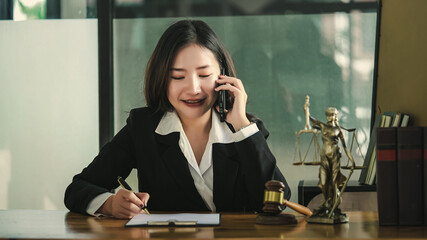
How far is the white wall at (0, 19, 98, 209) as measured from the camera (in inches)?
169

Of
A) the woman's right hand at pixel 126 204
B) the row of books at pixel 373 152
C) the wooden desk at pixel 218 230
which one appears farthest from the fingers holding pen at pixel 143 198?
the row of books at pixel 373 152

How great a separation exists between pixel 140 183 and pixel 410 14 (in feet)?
4.77

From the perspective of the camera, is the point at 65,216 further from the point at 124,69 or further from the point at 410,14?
the point at 124,69

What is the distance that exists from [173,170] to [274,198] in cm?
63

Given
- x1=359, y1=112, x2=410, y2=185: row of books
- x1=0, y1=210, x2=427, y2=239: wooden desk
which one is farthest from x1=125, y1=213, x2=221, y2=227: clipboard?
x1=359, y1=112, x2=410, y2=185: row of books

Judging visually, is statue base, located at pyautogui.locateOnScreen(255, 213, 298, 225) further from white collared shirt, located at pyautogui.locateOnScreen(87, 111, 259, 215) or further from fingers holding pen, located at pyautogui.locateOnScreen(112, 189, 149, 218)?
white collared shirt, located at pyautogui.locateOnScreen(87, 111, 259, 215)

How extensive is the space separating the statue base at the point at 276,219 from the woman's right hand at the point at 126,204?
38cm

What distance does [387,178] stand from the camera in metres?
1.56

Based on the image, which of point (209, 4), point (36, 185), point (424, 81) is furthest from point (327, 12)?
point (36, 185)

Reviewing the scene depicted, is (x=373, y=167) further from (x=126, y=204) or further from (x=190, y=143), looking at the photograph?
(x=126, y=204)

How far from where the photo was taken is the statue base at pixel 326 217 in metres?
1.57

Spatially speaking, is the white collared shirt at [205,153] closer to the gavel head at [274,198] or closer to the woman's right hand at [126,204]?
the woman's right hand at [126,204]

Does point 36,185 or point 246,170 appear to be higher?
point 246,170

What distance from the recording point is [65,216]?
6.11 ft
